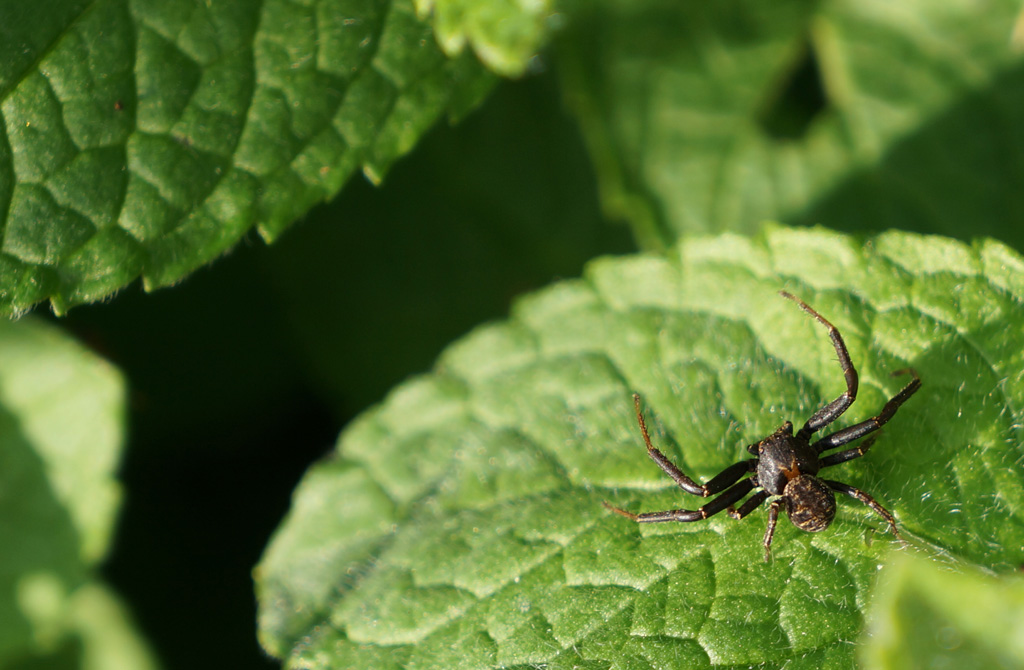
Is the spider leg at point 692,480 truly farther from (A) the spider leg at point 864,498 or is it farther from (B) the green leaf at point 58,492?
(B) the green leaf at point 58,492

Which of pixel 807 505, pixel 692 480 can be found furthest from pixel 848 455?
pixel 692 480

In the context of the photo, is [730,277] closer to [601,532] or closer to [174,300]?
[601,532]

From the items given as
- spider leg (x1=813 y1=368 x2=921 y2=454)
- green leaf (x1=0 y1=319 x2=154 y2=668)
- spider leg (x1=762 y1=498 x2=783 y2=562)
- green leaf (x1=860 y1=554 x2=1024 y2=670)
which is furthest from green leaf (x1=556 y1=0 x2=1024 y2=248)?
green leaf (x1=860 y1=554 x2=1024 y2=670)

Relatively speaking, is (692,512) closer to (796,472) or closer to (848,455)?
(796,472)

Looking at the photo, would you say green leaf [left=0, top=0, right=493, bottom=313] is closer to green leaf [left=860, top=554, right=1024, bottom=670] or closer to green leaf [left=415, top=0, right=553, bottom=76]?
green leaf [left=415, top=0, right=553, bottom=76]

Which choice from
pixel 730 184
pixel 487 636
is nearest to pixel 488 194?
pixel 730 184
